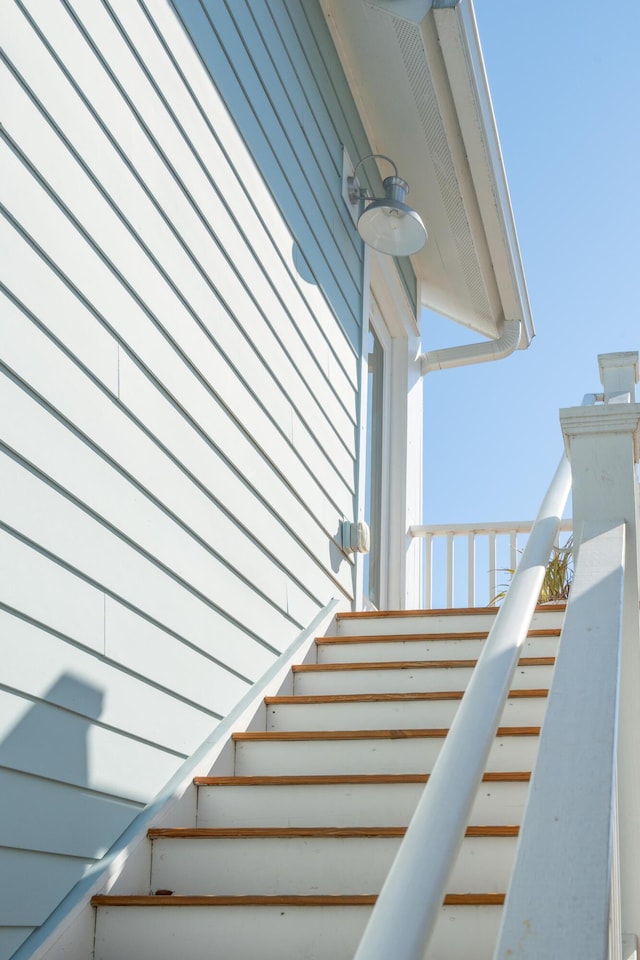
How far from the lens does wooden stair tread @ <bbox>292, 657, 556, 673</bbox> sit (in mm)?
3170

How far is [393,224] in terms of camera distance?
13.8 ft

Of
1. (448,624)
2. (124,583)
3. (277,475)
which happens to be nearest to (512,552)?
(448,624)

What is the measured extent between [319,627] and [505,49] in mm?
7813

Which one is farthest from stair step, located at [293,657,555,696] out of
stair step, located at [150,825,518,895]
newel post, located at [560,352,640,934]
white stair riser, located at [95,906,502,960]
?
newel post, located at [560,352,640,934]

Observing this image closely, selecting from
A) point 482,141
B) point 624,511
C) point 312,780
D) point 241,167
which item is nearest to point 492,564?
point 482,141

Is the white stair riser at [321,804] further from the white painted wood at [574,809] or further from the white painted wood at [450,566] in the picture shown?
the white painted wood at [450,566]

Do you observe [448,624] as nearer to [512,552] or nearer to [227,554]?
[227,554]

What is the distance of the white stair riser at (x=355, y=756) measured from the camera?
8.91 ft

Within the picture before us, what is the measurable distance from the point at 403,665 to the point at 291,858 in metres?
1.05

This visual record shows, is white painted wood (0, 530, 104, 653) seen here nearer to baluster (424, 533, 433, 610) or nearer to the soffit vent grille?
the soffit vent grille

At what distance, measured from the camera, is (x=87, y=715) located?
7.13ft

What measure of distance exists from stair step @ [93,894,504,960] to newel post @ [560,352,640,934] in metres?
0.36

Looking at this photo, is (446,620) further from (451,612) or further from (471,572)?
(471,572)

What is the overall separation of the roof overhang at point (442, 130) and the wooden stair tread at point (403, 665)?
7.95 feet
